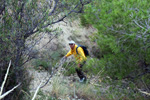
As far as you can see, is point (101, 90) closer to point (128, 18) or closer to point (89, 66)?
point (89, 66)

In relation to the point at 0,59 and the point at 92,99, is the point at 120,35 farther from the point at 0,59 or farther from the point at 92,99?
the point at 0,59

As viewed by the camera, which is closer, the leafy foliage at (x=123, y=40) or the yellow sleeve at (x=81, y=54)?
the leafy foliage at (x=123, y=40)

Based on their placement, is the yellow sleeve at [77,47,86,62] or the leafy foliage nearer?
the leafy foliage

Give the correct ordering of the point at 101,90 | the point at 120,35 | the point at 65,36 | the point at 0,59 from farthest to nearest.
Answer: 1. the point at 65,36
2. the point at 101,90
3. the point at 120,35
4. the point at 0,59

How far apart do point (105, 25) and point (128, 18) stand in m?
0.87

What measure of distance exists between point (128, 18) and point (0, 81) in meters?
2.96

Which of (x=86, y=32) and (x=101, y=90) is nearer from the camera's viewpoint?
(x=101, y=90)

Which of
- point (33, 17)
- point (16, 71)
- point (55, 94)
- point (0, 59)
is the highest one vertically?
point (33, 17)

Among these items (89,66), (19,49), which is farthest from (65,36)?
(19,49)

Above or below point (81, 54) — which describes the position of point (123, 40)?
above

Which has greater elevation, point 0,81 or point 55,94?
point 0,81

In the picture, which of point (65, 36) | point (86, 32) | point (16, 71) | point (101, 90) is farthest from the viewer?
point (86, 32)

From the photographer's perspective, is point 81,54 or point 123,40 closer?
point 123,40

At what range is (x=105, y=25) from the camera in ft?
17.3
